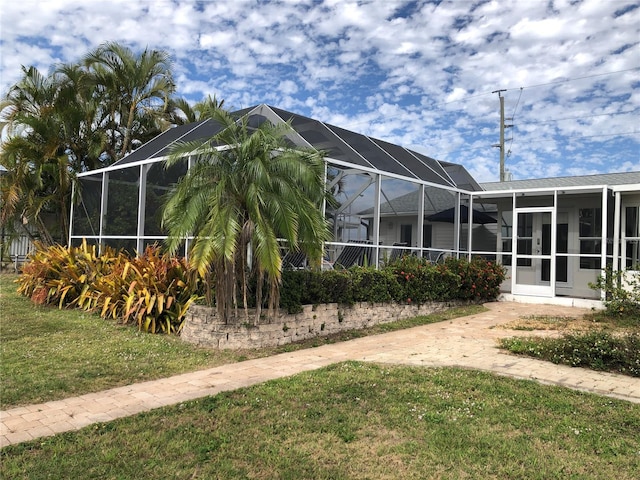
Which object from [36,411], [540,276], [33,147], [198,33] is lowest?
[36,411]

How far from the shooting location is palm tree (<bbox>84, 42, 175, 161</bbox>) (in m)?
15.4

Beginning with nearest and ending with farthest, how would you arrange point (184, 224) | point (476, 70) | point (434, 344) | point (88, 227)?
point (184, 224)
point (434, 344)
point (88, 227)
point (476, 70)

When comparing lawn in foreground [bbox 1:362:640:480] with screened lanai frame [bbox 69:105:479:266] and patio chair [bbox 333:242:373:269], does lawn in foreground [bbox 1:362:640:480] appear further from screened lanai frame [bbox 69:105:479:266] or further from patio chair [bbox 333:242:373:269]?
screened lanai frame [bbox 69:105:479:266]

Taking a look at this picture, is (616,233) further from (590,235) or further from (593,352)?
(593,352)

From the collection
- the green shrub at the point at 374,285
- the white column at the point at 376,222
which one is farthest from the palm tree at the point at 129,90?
the green shrub at the point at 374,285

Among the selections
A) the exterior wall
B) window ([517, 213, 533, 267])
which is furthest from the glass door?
the exterior wall

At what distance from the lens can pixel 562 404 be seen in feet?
15.1

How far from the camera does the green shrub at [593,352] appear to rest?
5.89 metres

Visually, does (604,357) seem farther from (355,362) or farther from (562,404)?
(355,362)

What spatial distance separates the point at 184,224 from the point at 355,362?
3018mm

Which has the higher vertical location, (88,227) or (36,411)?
(88,227)

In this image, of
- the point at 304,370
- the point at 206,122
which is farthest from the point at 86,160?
the point at 304,370

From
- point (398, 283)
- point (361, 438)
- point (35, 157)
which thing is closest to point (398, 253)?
point (398, 283)

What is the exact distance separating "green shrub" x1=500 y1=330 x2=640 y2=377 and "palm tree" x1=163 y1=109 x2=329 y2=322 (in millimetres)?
3365
